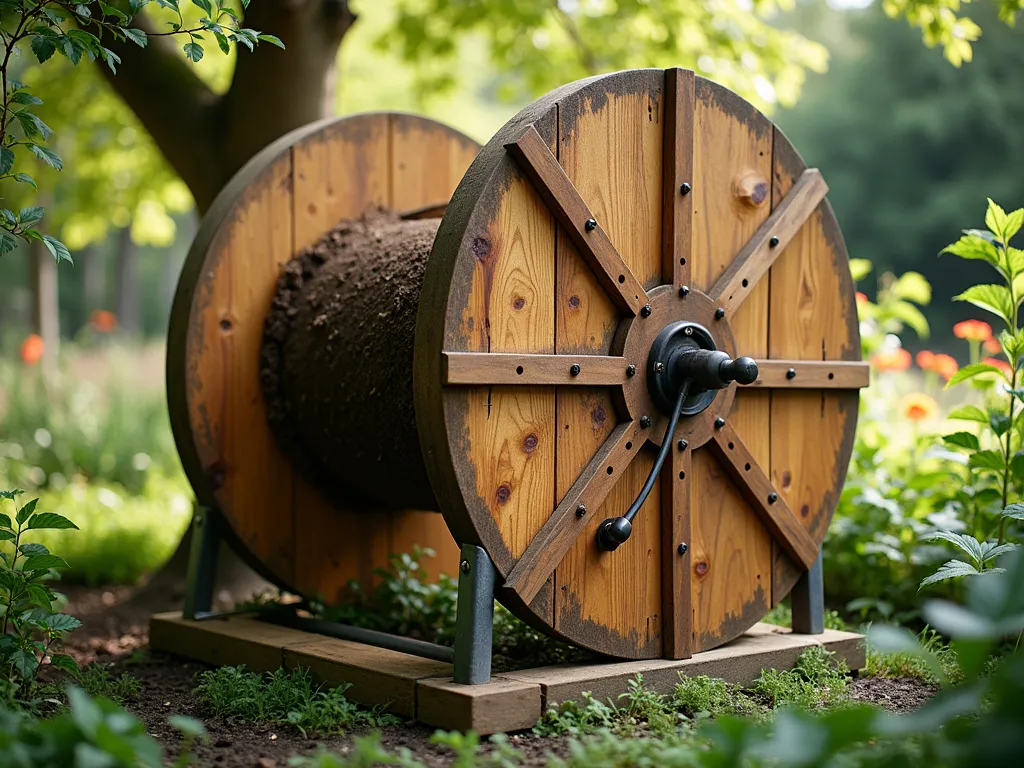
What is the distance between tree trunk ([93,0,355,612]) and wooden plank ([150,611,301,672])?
919mm

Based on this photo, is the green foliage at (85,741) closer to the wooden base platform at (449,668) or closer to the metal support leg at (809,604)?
the wooden base platform at (449,668)

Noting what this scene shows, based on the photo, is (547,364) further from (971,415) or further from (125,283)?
(125,283)

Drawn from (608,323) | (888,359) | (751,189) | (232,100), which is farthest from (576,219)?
(888,359)

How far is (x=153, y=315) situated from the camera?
32781 mm

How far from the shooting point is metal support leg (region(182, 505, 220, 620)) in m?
3.99

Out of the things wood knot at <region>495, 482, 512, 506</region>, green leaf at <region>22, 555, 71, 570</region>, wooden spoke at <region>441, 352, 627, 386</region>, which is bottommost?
green leaf at <region>22, 555, 71, 570</region>

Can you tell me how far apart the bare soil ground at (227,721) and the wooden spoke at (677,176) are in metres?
1.42

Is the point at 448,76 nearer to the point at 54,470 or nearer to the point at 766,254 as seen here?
the point at 54,470

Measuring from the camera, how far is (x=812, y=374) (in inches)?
147

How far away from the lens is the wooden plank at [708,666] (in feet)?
9.94

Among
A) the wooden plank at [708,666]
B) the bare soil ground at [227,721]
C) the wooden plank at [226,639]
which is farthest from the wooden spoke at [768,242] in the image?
the wooden plank at [226,639]

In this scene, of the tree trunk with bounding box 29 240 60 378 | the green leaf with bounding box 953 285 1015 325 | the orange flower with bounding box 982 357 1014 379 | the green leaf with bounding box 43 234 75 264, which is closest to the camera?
the green leaf with bounding box 43 234 75 264

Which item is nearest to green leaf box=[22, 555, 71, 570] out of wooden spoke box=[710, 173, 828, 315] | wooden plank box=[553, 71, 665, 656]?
wooden plank box=[553, 71, 665, 656]

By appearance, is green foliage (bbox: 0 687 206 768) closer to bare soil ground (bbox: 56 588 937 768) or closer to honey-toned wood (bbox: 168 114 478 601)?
bare soil ground (bbox: 56 588 937 768)
